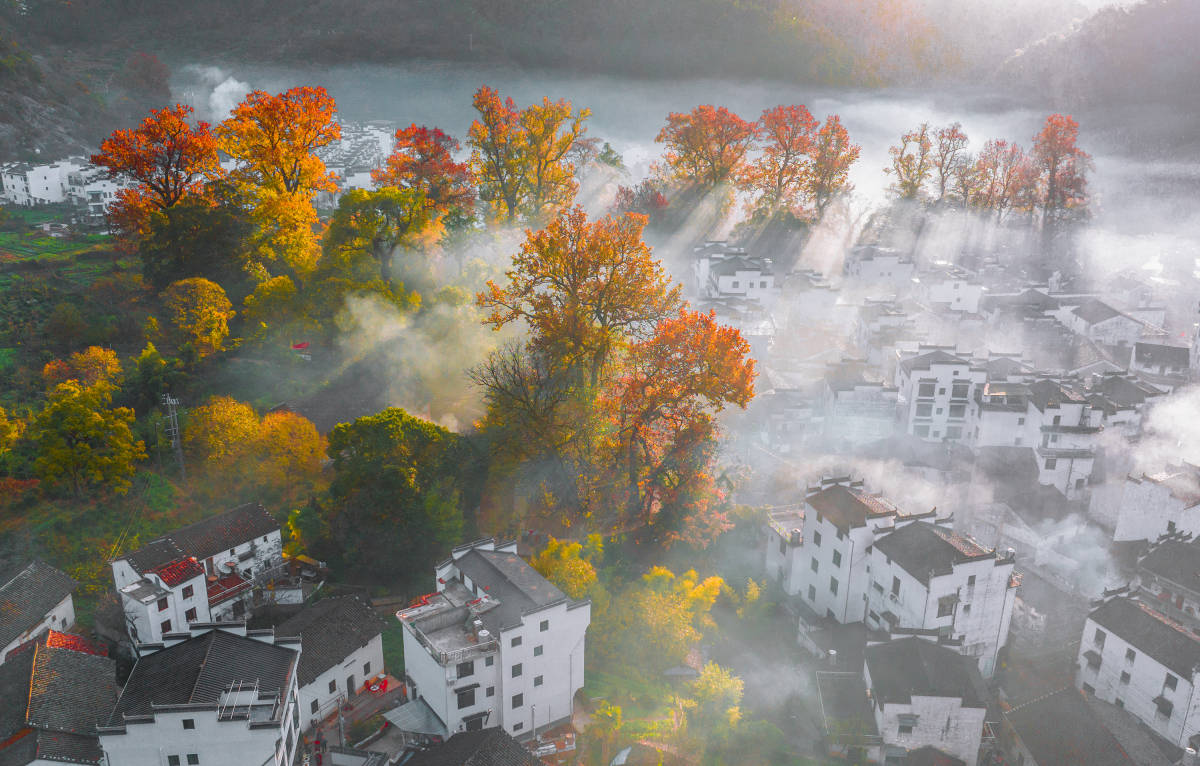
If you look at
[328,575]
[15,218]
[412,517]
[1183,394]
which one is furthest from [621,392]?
[15,218]

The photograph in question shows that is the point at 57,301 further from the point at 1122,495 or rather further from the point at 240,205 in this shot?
the point at 1122,495

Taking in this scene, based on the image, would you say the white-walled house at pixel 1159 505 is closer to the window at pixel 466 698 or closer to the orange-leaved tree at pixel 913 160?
the window at pixel 466 698

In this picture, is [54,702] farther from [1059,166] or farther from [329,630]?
[1059,166]

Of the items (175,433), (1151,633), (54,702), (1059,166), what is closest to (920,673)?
(1151,633)

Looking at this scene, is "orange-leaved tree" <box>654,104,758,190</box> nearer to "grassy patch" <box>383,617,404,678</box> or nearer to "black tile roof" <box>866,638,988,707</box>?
"black tile roof" <box>866,638,988,707</box>

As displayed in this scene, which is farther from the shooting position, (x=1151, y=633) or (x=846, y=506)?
(x=846, y=506)

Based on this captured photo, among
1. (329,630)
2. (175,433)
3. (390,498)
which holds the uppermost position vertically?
(175,433)

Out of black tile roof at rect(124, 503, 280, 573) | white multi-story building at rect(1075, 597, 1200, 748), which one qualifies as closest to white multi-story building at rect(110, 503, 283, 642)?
black tile roof at rect(124, 503, 280, 573)
